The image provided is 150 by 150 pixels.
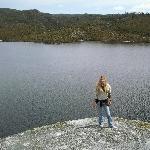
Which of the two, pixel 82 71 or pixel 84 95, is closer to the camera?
pixel 84 95

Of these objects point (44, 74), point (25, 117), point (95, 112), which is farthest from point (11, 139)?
point (44, 74)

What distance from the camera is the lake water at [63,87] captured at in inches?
1687

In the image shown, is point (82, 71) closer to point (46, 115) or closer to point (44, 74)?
point (44, 74)

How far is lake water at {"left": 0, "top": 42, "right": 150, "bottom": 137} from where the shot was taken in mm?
42844

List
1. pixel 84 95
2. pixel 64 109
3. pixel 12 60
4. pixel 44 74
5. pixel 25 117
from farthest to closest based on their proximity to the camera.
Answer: pixel 12 60 < pixel 44 74 < pixel 84 95 < pixel 64 109 < pixel 25 117

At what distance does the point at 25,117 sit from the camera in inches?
1656

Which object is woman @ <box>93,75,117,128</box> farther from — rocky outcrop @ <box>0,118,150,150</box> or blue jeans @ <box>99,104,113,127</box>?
rocky outcrop @ <box>0,118,150,150</box>

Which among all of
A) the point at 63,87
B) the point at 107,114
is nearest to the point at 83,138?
the point at 107,114

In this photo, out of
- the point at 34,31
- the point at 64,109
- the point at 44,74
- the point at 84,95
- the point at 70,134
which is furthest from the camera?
the point at 34,31

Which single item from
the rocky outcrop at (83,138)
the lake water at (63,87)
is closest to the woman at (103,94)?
the rocky outcrop at (83,138)

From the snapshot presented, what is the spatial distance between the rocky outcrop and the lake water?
287 inches

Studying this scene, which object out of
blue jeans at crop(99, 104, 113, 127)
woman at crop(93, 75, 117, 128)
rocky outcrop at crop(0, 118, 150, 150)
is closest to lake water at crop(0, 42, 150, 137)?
rocky outcrop at crop(0, 118, 150, 150)

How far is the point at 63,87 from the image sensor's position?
197ft

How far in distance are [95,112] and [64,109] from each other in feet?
12.7
